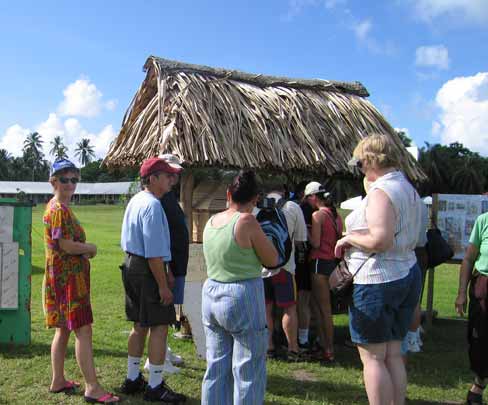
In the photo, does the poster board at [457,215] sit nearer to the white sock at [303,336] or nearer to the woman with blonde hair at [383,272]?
the white sock at [303,336]

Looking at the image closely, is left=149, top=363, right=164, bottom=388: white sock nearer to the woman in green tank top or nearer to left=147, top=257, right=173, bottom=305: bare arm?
left=147, top=257, right=173, bottom=305: bare arm

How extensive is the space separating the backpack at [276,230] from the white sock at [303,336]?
249 cm

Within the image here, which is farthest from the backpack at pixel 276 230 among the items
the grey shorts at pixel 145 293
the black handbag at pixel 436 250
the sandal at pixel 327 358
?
the black handbag at pixel 436 250

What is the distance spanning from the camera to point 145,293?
3998 millimetres

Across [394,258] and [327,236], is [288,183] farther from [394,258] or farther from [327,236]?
[394,258]

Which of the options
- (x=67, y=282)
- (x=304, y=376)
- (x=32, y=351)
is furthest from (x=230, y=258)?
(x=32, y=351)

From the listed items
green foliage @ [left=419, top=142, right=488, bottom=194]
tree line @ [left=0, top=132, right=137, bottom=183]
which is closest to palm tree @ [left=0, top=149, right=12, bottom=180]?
tree line @ [left=0, top=132, right=137, bottom=183]

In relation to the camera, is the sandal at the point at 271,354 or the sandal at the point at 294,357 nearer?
the sandal at the point at 294,357

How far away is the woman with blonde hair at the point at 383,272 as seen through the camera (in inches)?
119

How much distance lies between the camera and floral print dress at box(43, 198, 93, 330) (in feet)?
13.2

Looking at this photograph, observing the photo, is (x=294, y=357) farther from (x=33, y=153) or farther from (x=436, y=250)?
(x=33, y=153)

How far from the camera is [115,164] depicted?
6609 millimetres

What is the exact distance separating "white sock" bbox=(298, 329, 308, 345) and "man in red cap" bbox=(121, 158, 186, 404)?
6.83 ft

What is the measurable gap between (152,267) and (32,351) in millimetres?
2355
